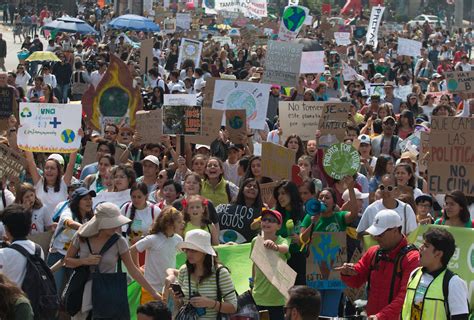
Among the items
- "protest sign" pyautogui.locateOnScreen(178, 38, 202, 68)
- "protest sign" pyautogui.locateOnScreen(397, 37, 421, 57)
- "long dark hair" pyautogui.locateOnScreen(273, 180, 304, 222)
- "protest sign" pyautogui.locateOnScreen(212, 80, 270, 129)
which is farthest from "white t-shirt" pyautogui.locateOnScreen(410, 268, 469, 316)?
"protest sign" pyautogui.locateOnScreen(397, 37, 421, 57)

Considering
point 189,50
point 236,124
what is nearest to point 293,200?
point 236,124

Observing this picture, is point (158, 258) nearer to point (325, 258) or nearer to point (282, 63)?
point (325, 258)

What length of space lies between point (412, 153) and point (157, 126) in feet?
8.33

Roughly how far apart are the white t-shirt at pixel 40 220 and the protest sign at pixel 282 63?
747 cm

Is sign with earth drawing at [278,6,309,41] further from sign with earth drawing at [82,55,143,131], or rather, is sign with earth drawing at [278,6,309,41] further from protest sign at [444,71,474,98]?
sign with earth drawing at [82,55,143,131]

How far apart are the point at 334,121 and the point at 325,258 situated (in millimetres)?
4405

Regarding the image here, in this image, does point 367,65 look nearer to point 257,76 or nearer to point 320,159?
point 257,76

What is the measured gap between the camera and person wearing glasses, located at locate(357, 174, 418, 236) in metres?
9.79

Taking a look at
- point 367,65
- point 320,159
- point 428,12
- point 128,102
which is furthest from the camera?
point 428,12

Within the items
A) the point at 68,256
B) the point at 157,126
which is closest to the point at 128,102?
the point at 157,126

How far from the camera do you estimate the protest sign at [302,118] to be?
14687mm

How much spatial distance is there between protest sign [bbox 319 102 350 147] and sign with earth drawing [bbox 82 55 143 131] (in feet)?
7.27

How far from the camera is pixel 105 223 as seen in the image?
8.25m

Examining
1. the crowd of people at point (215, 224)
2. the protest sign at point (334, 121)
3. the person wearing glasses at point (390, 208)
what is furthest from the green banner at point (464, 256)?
the protest sign at point (334, 121)
